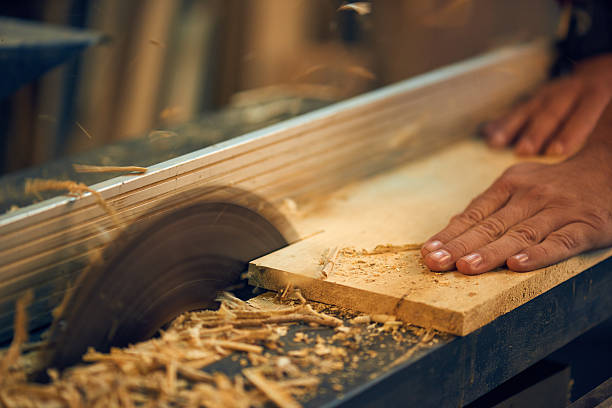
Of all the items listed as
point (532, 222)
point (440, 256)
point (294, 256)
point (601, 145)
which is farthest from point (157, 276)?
point (601, 145)

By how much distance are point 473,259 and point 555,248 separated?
0.20 m

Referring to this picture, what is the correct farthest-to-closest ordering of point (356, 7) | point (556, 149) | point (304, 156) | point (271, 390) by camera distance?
point (556, 149) → point (356, 7) → point (304, 156) → point (271, 390)

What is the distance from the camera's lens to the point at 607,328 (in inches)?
80.5

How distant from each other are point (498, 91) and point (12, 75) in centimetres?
176

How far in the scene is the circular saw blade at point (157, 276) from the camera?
1215mm

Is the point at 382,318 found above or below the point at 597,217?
below

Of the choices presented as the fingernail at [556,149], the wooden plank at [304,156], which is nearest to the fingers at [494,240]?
the wooden plank at [304,156]

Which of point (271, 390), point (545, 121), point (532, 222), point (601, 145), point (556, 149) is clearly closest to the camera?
point (271, 390)

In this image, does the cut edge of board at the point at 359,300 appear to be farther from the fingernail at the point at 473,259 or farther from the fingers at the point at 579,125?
the fingers at the point at 579,125

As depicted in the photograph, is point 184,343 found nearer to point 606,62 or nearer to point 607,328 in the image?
point 607,328

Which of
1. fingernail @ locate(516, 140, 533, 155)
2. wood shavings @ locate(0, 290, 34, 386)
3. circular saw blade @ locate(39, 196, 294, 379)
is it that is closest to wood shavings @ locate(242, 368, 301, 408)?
circular saw blade @ locate(39, 196, 294, 379)

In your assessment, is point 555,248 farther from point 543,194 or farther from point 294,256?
point 294,256

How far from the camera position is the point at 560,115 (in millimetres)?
2422

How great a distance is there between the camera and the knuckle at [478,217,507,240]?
155cm
